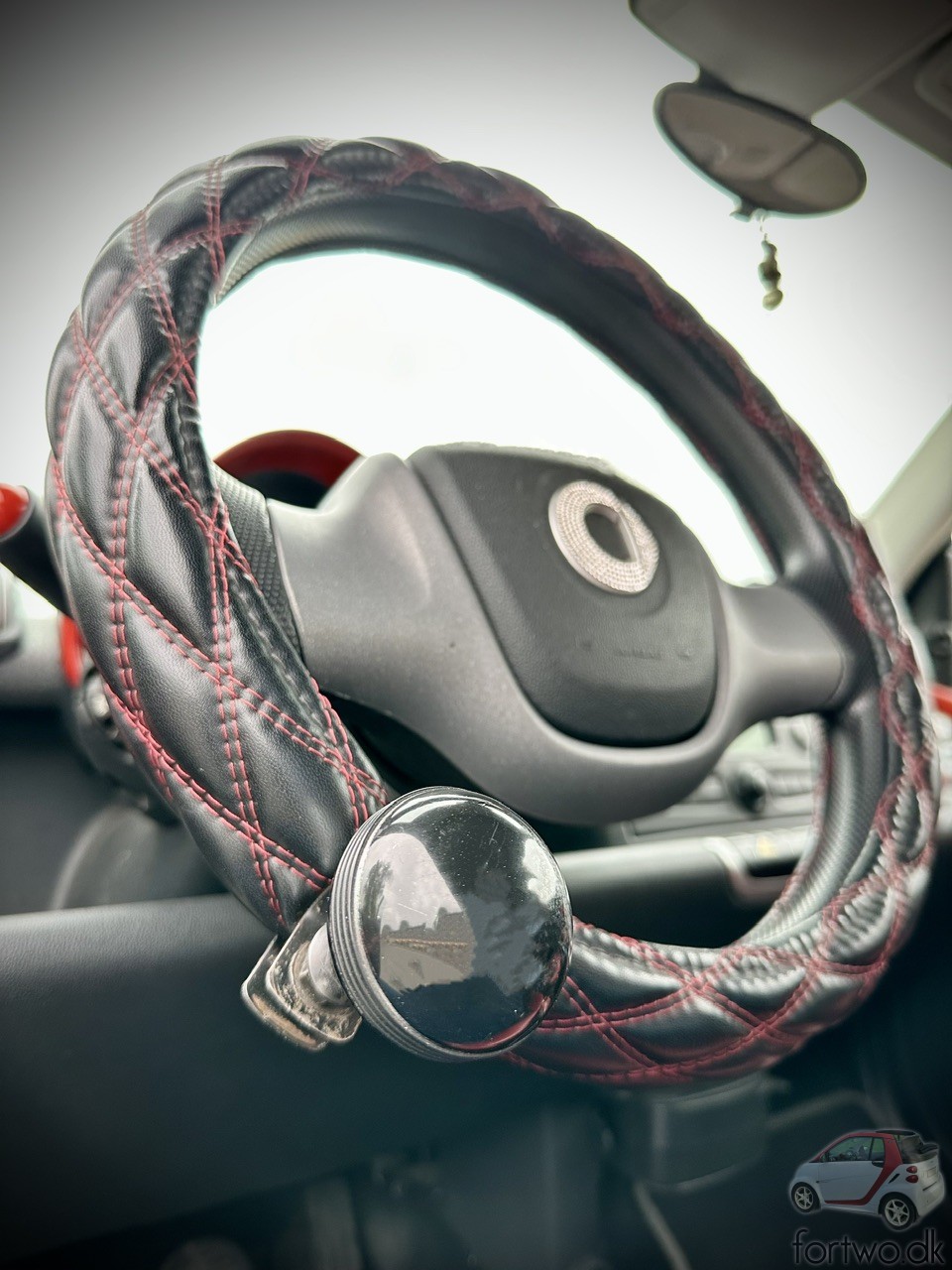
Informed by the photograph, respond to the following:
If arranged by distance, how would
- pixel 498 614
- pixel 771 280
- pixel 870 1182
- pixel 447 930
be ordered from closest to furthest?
pixel 447 930 → pixel 498 614 → pixel 870 1182 → pixel 771 280

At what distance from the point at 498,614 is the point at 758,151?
798 mm

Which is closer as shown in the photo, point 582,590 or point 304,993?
point 304,993

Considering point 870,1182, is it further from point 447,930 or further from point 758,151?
point 758,151

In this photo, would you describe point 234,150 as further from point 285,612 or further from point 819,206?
point 819,206

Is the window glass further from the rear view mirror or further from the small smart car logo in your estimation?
the rear view mirror

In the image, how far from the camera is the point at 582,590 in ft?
1.80

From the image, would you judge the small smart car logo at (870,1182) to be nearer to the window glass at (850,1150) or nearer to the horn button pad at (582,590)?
the window glass at (850,1150)

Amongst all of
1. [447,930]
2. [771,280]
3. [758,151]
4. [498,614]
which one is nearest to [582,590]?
[498,614]

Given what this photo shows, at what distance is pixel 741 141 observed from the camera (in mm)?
1014

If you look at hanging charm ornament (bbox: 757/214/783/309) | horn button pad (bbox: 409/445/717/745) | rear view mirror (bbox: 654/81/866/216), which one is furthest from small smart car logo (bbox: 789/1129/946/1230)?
rear view mirror (bbox: 654/81/866/216)

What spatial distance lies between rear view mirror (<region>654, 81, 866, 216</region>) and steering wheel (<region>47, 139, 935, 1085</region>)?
472 millimetres

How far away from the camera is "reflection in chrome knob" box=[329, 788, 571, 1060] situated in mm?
319

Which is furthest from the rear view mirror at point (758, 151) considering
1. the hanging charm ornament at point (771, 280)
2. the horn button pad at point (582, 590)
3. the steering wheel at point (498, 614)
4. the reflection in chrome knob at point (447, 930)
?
the reflection in chrome knob at point (447, 930)

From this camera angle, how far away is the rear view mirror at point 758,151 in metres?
1.00
